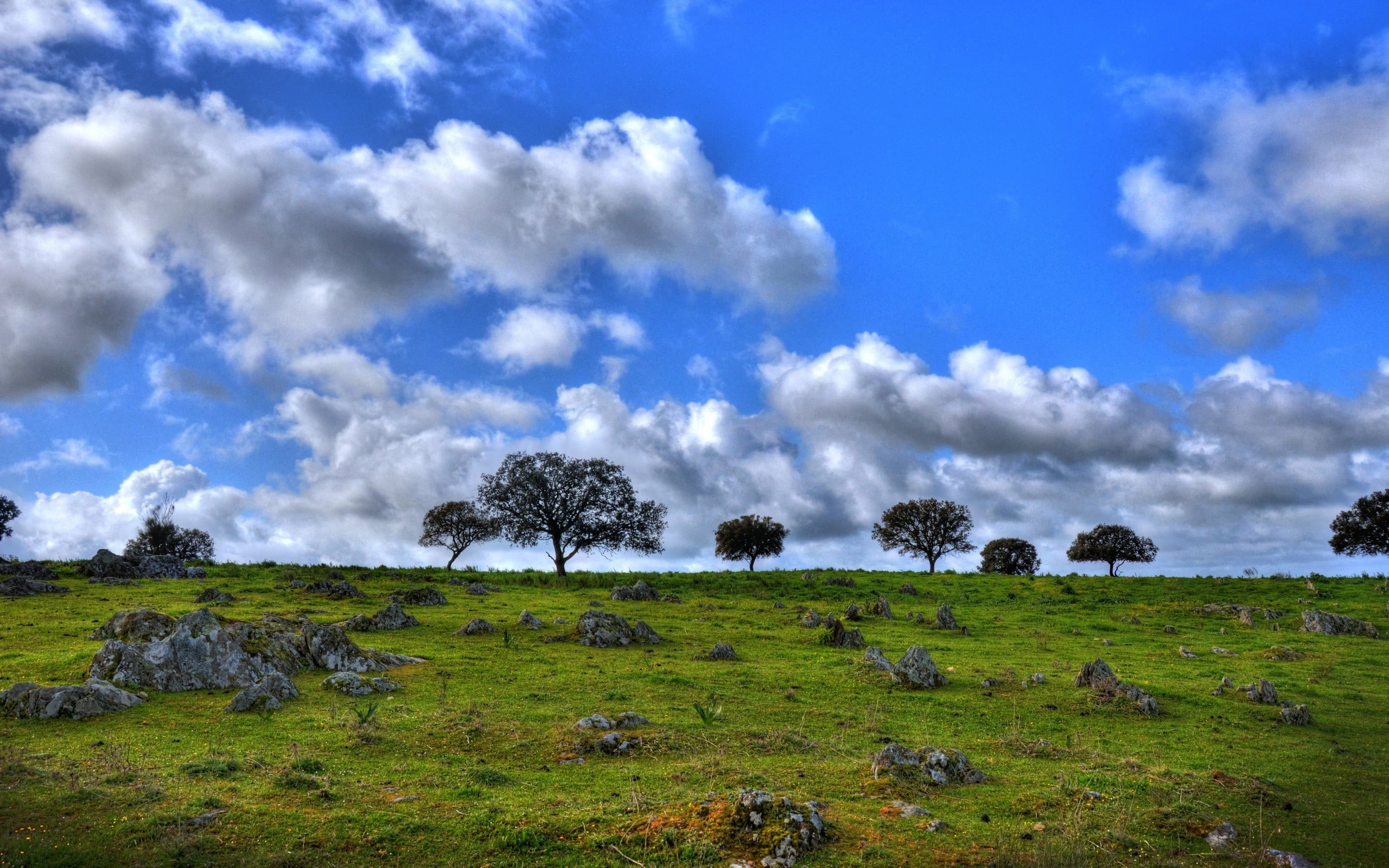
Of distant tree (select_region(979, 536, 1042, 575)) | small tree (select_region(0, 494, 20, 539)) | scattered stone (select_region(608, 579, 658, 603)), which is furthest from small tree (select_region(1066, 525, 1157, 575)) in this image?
small tree (select_region(0, 494, 20, 539))

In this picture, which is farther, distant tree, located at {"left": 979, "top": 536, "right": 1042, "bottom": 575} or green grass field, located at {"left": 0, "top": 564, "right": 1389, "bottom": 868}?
distant tree, located at {"left": 979, "top": 536, "right": 1042, "bottom": 575}

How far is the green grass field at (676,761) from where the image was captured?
1035 cm

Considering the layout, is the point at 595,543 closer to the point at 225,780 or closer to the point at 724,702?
the point at 724,702

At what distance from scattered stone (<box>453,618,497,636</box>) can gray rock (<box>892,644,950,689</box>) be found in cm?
1542

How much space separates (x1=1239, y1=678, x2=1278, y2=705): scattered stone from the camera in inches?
869

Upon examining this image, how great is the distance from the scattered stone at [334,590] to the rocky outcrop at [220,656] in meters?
17.4

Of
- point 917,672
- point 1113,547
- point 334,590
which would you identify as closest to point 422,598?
point 334,590

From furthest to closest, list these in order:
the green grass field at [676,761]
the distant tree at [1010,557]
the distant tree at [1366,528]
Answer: the distant tree at [1010,557]
the distant tree at [1366,528]
the green grass field at [676,761]

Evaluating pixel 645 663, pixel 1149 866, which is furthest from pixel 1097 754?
pixel 645 663

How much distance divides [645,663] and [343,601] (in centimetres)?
2101

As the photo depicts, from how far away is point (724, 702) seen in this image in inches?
781

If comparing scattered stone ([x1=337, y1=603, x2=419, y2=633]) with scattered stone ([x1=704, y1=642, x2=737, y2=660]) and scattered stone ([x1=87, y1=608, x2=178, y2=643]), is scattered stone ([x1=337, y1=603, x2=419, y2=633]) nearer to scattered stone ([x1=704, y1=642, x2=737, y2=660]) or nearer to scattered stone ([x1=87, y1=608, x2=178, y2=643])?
scattered stone ([x1=87, y1=608, x2=178, y2=643])

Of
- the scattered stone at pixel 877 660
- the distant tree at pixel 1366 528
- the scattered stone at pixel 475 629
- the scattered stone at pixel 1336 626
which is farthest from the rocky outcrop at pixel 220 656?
the distant tree at pixel 1366 528

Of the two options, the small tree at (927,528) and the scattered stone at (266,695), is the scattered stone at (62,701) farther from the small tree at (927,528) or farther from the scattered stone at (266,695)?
the small tree at (927,528)
